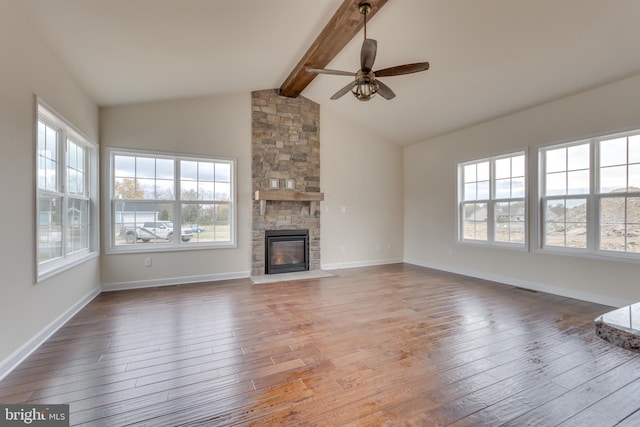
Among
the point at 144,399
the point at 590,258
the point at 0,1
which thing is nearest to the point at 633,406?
the point at 590,258

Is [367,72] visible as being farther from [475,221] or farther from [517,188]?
[475,221]

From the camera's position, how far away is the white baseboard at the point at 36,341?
Result: 2.14 meters

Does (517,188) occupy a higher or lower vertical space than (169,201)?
higher

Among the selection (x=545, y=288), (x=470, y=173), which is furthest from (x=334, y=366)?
(x=470, y=173)

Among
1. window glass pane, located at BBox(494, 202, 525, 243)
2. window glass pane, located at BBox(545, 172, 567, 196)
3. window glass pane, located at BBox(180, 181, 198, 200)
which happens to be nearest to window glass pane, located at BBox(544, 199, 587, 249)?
window glass pane, located at BBox(545, 172, 567, 196)

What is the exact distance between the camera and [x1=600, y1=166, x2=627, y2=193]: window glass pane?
3625 mm

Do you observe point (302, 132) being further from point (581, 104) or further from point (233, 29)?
point (581, 104)

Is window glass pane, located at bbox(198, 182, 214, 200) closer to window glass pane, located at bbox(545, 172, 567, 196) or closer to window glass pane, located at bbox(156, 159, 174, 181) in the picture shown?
window glass pane, located at bbox(156, 159, 174, 181)

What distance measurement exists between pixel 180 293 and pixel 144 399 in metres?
2.61

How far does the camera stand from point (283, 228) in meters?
5.65

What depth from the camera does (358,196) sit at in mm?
6453

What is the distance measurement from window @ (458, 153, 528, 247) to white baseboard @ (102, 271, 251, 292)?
14.4ft

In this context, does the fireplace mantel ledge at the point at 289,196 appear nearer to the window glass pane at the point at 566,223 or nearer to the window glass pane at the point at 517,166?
the window glass pane at the point at 517,166

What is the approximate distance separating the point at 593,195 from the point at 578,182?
0.88ft
